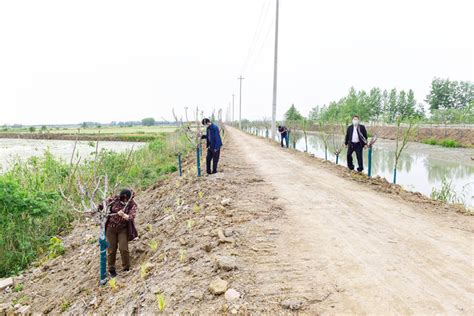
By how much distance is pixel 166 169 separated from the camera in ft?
48.9

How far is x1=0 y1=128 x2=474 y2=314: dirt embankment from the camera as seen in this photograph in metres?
3.23

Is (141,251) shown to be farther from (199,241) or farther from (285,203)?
(285,203)

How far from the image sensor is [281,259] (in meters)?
3.98

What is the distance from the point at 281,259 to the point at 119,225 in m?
2.43

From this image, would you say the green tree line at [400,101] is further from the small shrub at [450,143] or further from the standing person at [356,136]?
the standing person at [356,136]

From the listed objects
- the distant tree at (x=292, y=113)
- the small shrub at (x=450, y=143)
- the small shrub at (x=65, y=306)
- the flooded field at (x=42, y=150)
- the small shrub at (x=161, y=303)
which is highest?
the distant tree at (x=292, y=113)

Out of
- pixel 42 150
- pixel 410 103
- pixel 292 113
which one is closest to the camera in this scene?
pixel 42 150

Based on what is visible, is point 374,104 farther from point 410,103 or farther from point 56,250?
→ point 56,250

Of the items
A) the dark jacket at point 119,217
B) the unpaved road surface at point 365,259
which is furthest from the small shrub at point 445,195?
the dark jacket at point 119,217

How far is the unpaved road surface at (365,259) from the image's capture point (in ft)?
10.3

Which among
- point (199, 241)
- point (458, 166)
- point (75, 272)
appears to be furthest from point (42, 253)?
point (458, 166)

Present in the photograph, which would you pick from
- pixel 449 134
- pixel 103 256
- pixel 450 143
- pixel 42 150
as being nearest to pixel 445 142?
pixel 450 143

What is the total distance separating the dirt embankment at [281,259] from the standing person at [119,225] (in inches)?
13.7

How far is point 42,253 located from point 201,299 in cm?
631
